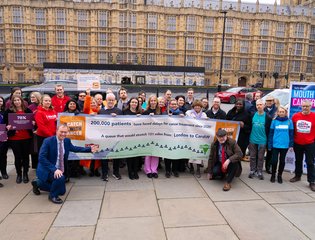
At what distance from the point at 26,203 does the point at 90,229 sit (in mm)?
1506

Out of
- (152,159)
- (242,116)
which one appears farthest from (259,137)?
(152,159)

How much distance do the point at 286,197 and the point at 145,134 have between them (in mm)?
3063

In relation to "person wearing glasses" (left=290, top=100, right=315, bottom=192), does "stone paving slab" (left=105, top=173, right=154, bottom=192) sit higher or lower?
lower

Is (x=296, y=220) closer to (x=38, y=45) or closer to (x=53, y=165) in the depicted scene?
(x=53, y=165)

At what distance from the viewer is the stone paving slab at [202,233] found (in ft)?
11.8

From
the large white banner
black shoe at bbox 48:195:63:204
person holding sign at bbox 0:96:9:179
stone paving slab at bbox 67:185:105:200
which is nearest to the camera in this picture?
black shoe at bbox 48:195:63:204

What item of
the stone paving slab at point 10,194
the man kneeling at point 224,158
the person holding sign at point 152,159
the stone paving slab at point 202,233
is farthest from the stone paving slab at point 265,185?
the stone paving slab at point 10,194

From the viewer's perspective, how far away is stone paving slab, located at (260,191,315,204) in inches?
190

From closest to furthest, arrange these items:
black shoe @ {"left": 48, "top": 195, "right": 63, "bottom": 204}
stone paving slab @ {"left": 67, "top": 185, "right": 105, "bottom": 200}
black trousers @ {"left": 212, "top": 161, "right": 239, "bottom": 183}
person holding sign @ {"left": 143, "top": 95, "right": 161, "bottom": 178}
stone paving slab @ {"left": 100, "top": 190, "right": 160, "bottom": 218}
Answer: stone paving slab @ {"left": 100, "top": 190, "right": 160, "bottom": 218}
black shoe @ {"left": 48, "top": 195, "right": 63, "bottom": 204}
stone paving slab @ {"left": 67, "top": 185, "right": 105, "bottom": 200}
black trousers @ {"left": 212, "top": 161, "right": 239, "bottom": 183}
person holding sign @ {"left": 143, "top": 95, "right": 161, "bottom": 178}

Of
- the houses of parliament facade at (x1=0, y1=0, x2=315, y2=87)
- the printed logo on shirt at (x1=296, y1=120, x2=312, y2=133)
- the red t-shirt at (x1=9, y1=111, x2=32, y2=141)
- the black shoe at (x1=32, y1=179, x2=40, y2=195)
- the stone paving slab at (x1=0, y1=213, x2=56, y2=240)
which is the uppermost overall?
the houses of parliament facade at (x1=0, y1=0, x2=315, y2=87)

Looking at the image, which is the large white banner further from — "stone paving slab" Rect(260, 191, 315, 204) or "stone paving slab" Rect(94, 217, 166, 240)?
"stone paving slab" Rect(94, 217, 166, 240)

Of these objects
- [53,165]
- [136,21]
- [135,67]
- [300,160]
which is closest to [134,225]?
[53,165]

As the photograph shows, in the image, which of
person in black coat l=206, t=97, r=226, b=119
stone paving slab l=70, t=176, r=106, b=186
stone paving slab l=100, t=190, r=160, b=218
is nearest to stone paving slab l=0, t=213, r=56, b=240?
stone paving slab l=100, t=190, r=160, b=218

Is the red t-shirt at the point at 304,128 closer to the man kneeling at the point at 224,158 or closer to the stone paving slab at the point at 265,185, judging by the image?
the stone paving slab at the point at 265,185
